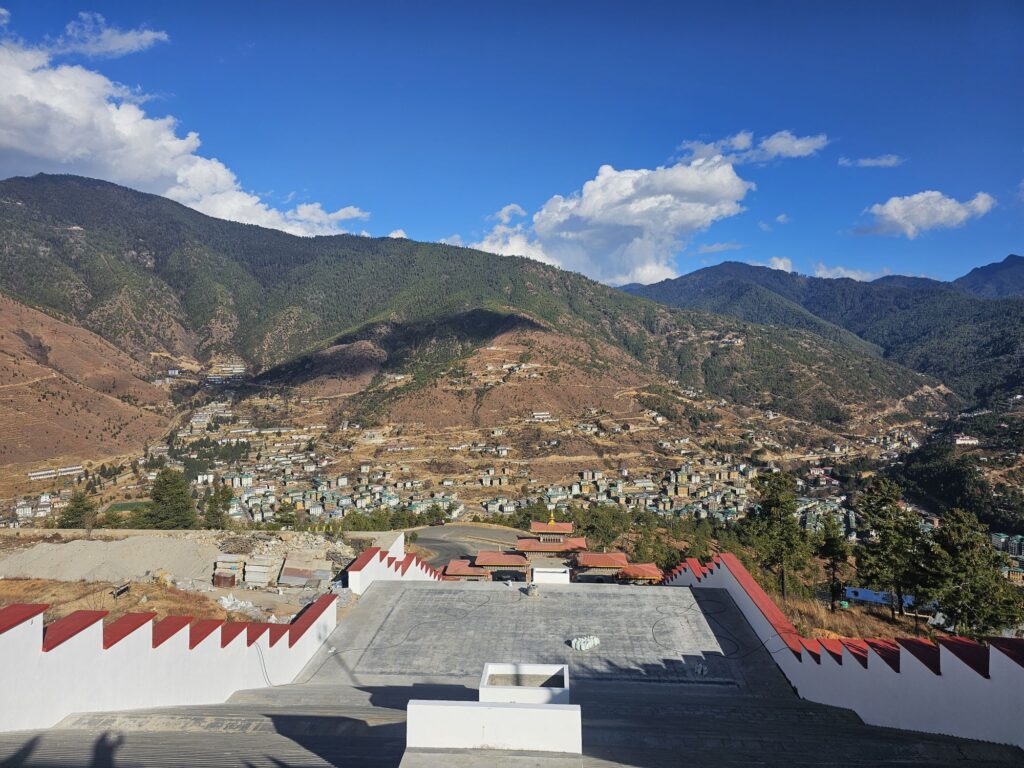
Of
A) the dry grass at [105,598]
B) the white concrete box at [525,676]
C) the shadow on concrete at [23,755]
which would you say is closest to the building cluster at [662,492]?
the dry grass at [105,598]

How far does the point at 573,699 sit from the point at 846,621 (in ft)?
31.0

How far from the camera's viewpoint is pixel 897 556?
13.5 metres

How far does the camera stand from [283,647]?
8195 mm

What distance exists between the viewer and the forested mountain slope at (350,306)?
11881 centimetres

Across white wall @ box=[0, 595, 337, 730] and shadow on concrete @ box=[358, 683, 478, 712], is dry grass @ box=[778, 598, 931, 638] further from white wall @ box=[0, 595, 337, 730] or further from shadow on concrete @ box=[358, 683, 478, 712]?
white wall @ box=[0, 595, 337, 730]

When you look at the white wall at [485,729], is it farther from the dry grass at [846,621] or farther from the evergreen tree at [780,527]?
the evergreen tree at [780,527]

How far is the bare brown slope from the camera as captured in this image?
217ft

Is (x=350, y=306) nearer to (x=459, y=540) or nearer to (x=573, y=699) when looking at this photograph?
(x=459, y=540)

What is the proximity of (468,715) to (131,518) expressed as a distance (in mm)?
31577

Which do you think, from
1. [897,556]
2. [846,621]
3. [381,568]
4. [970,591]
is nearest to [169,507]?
[381,568]

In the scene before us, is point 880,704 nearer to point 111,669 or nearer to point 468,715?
point 468,715

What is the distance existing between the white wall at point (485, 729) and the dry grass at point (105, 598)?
9.41 m

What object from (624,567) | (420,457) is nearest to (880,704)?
(624,567)

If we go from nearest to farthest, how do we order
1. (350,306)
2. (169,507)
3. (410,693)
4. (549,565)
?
(410,693) < (549,565) < (169,507) < (350,306)
